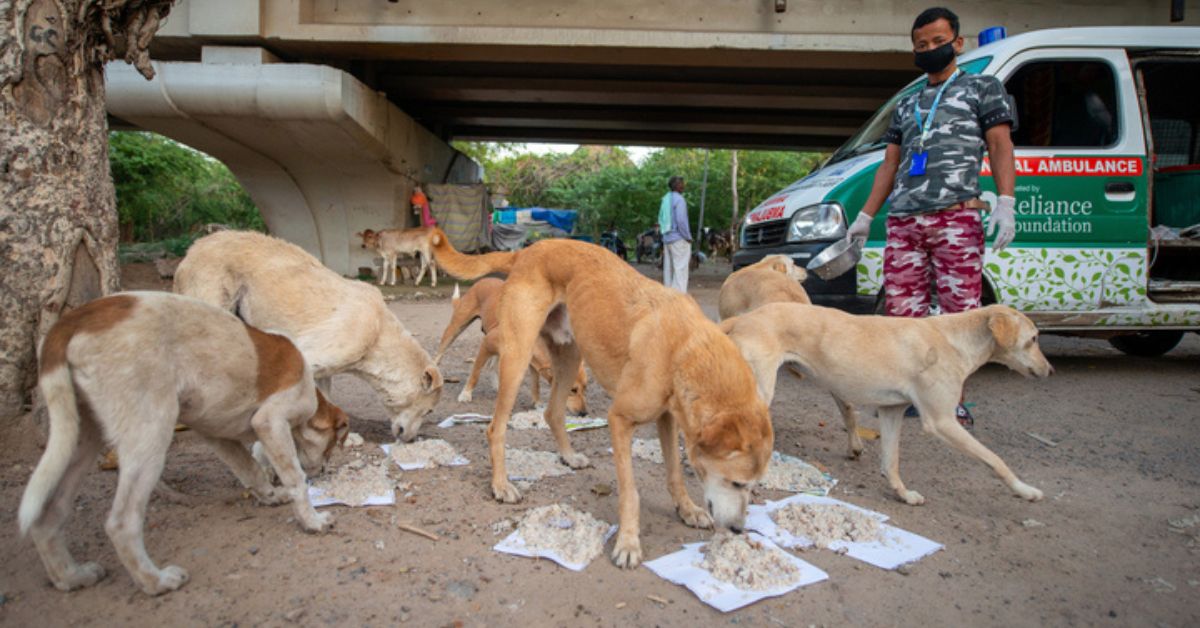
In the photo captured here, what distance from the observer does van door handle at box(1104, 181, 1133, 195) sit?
19.0ft

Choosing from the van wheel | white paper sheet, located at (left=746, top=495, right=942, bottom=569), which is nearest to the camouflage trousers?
white paper sheet, located at (left=746, top=495, right=942, bottom=569)

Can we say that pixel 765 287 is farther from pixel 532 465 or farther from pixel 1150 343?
pixel 1150 343

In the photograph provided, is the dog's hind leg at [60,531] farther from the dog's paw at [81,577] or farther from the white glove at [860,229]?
the white glove at [860,229]

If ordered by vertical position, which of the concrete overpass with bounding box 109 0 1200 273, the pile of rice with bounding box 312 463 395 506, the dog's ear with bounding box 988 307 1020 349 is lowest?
the pile of rice with bounding box 312 463 395 506

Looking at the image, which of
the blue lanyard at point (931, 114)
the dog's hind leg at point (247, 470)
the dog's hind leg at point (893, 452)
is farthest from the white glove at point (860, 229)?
the dog's hind leg at point (247, 470)

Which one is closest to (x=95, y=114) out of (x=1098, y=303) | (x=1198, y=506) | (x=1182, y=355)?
(x=1198, y=506)

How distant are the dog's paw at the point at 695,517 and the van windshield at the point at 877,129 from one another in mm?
4327

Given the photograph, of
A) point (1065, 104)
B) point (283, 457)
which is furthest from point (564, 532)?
point (1065, 104)

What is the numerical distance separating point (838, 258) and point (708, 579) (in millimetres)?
3576

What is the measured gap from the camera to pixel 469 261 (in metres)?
4.33

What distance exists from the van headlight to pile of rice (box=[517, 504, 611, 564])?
381 cm

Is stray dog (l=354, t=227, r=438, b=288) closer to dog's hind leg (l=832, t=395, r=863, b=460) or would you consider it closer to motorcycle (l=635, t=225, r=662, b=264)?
motorcycle (l=635, t=225, r=662, b=264)

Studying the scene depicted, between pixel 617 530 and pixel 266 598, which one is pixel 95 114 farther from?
pixel 617 530

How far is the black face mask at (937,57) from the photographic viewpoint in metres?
4.58
